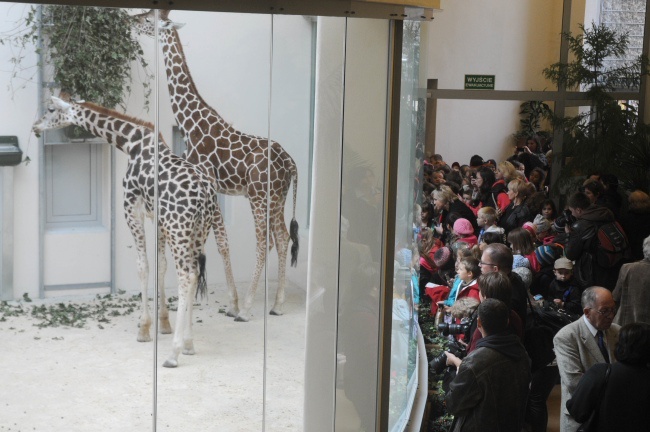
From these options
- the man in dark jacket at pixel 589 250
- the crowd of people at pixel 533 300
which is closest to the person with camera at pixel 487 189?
the crowd of people at pixel 533 300

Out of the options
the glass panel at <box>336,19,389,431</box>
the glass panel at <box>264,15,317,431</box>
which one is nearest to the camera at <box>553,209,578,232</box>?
the glass panel at <box>336,19,389,431</box>

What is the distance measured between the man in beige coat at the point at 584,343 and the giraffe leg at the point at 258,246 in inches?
82.4

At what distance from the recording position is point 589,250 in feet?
22.1

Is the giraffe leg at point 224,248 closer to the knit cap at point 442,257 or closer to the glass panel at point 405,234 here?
the glass panel at point 405,234

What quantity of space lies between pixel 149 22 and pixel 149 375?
1.18 metres

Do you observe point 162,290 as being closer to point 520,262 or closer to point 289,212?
point 289,212

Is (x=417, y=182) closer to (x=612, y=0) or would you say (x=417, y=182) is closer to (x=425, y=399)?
(x=425, y=399)

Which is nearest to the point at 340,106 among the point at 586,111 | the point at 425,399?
the point at 425,399

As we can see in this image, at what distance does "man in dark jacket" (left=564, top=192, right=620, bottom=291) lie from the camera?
6.70 metres

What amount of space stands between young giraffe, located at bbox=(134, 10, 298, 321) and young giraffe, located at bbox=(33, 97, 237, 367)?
0.08 m

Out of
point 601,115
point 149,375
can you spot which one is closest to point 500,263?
point 149,375

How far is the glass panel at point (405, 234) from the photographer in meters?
4.17

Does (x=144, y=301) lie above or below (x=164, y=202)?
below

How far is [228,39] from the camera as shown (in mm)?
3000
